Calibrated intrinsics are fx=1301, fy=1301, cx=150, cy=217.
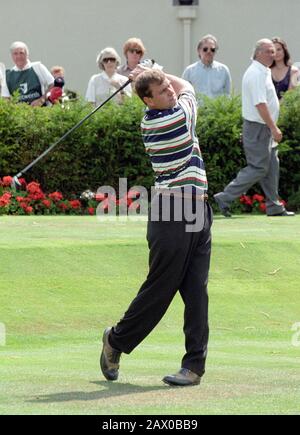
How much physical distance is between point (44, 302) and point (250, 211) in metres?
6.17

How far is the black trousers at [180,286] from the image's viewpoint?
7930mm

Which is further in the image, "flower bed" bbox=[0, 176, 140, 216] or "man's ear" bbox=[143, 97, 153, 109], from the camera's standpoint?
"flower bed" bbox=[0, 176, 140, 216]

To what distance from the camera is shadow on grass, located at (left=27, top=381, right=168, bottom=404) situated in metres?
7.37

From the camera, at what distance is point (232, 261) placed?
41.1 feet

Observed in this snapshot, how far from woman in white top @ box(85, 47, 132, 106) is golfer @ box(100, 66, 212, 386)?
29.4ft

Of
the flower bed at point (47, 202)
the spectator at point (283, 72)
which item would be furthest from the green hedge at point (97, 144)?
the spectator at point (283, 72)

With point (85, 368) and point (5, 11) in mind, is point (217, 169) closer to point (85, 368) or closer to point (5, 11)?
point (5, 11)

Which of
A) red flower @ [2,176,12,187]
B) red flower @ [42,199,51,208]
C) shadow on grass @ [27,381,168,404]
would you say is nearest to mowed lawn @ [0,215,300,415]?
shadow on grass @ [27,381,168,404]

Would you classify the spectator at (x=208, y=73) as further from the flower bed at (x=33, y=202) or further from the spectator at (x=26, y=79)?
the flower bed at (x=33, y=202)

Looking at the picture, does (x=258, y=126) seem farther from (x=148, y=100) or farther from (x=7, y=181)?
(x=148, y=100)

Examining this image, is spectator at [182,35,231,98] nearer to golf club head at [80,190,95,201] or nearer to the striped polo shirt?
golf club head at [80,190,95,201]

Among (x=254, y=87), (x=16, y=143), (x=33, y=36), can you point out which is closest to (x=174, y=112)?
(x=254, y=87)

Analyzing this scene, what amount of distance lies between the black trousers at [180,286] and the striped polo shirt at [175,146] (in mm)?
217

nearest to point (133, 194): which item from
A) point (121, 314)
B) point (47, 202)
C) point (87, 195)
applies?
point (87, 195)
